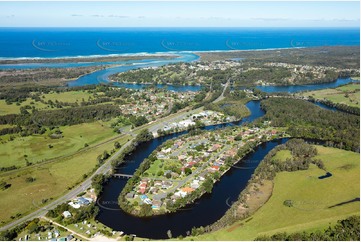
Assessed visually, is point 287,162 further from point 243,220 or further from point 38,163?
point 38,163

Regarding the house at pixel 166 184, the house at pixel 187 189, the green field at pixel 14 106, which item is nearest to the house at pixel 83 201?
the house at pixel 166 184

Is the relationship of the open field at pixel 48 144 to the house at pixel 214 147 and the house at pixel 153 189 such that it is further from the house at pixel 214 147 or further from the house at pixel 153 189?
the house at pixel 153 189

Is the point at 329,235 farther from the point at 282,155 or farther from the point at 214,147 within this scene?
the point at 214,147

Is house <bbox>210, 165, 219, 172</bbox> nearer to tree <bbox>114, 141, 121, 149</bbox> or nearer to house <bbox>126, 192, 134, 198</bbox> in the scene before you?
house <bbox>126, 192, 134, 198</bbox>

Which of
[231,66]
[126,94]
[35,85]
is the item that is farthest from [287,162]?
[231,66]

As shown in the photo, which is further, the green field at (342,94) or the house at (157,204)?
the green field at (342,94)

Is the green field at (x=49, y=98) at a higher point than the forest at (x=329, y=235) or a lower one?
higher
